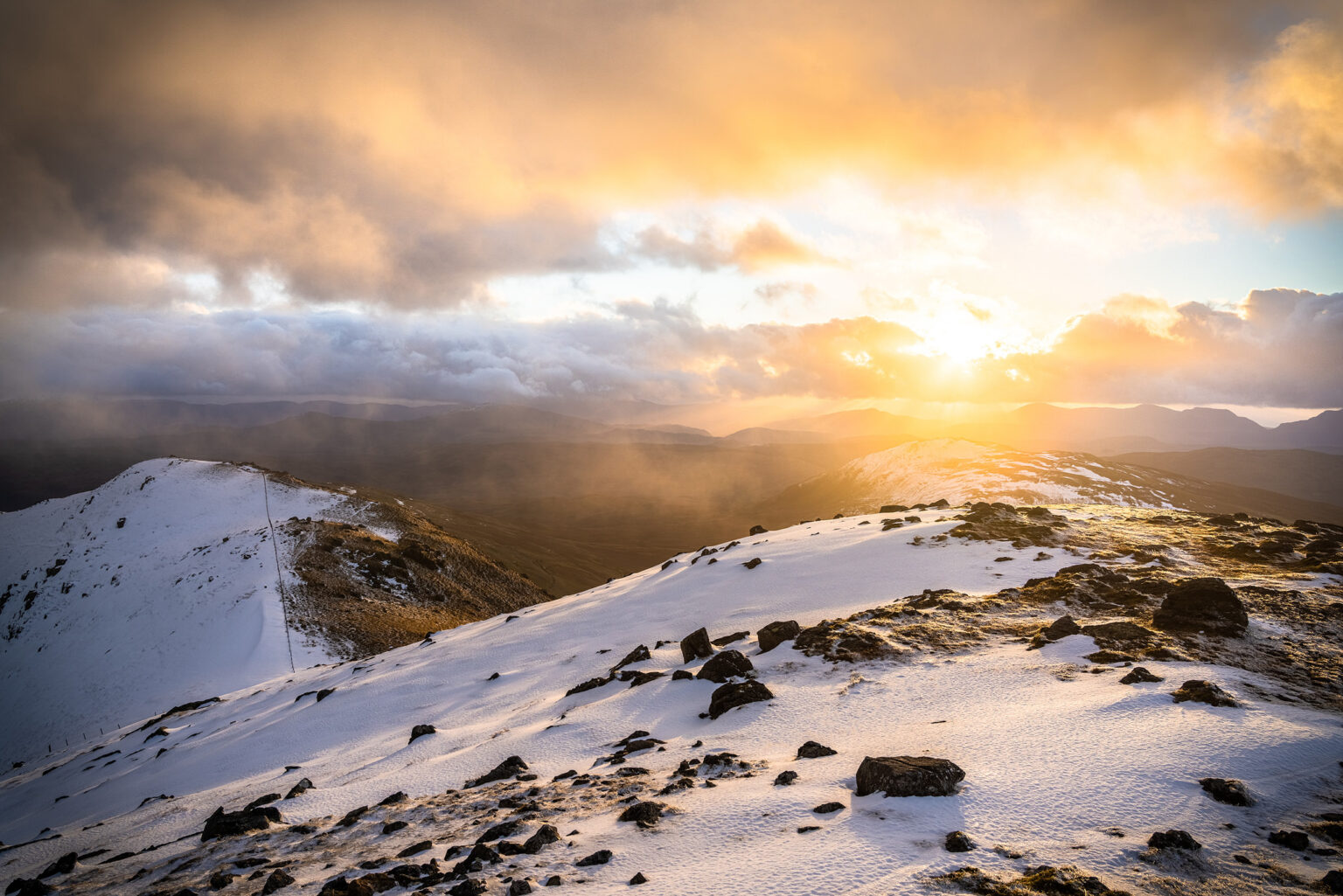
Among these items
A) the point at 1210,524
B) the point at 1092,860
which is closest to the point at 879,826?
the point at 1092,860

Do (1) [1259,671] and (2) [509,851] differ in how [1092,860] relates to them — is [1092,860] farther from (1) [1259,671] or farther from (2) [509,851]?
(1) [1259,671]

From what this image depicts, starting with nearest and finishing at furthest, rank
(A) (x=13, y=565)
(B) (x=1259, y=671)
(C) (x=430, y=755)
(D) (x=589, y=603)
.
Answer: (B) (x=1259, y=671) < (C) (x=430, y=755) < (D) (x=589, y=603) < (A) (x=13, y=565)

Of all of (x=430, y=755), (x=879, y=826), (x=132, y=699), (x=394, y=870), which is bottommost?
(x=132, y=699)

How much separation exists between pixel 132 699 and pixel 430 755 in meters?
43.3

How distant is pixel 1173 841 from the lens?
6191 mm

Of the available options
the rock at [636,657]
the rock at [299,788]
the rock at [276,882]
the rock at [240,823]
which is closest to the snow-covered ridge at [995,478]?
the rock at [636,657]

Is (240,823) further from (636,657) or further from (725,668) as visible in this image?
(725,668)

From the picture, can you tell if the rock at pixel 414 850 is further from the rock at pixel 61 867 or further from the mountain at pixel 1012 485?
the mountain at pixel 1012 485

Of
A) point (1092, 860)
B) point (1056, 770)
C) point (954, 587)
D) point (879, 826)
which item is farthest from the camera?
point (954, 587)

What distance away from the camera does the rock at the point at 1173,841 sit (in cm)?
613

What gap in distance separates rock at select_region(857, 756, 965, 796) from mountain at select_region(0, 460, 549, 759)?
→ 45819 millimetres

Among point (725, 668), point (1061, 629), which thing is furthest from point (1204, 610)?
point (725, 668)

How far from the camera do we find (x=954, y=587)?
64.1 feet

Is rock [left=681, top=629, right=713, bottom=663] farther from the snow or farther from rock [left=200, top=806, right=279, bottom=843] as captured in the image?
the snow
